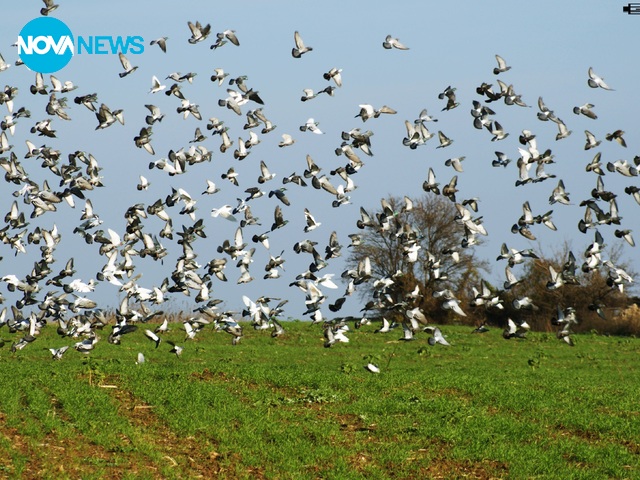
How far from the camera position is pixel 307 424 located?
1630 cm

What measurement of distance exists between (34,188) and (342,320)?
8133mm

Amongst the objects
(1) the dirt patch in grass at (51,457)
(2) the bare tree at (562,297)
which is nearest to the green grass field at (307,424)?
(1) the dirt patch in grass at (51,457)

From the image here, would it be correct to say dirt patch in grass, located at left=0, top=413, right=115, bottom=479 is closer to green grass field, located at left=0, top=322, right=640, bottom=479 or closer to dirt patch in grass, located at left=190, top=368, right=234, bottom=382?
green grass field, located at left=0, top=322, right=640, bottom=479

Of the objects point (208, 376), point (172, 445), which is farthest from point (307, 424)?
point (208, 376)

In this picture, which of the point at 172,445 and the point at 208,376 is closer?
the point at 172,445

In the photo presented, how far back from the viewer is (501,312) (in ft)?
200

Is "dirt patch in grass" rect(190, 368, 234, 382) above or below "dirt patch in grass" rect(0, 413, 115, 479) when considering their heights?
above

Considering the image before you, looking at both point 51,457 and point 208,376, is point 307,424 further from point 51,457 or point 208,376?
point 208,376

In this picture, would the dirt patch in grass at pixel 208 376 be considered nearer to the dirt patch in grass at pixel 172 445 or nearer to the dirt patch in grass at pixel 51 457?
the dirt patch in grass at pixel 172 445

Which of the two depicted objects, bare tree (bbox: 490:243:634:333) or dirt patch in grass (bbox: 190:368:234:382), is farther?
bare tree (bbox: 490:243:634:333)

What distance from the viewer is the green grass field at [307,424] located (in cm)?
1382

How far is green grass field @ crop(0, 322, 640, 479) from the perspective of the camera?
1382 cm

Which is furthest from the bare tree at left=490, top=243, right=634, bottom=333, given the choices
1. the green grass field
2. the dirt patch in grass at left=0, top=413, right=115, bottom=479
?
the dirt patch in grass at left=0, top=413, right=115, bottom=479

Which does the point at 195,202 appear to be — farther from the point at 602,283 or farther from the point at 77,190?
the point at 602,283
